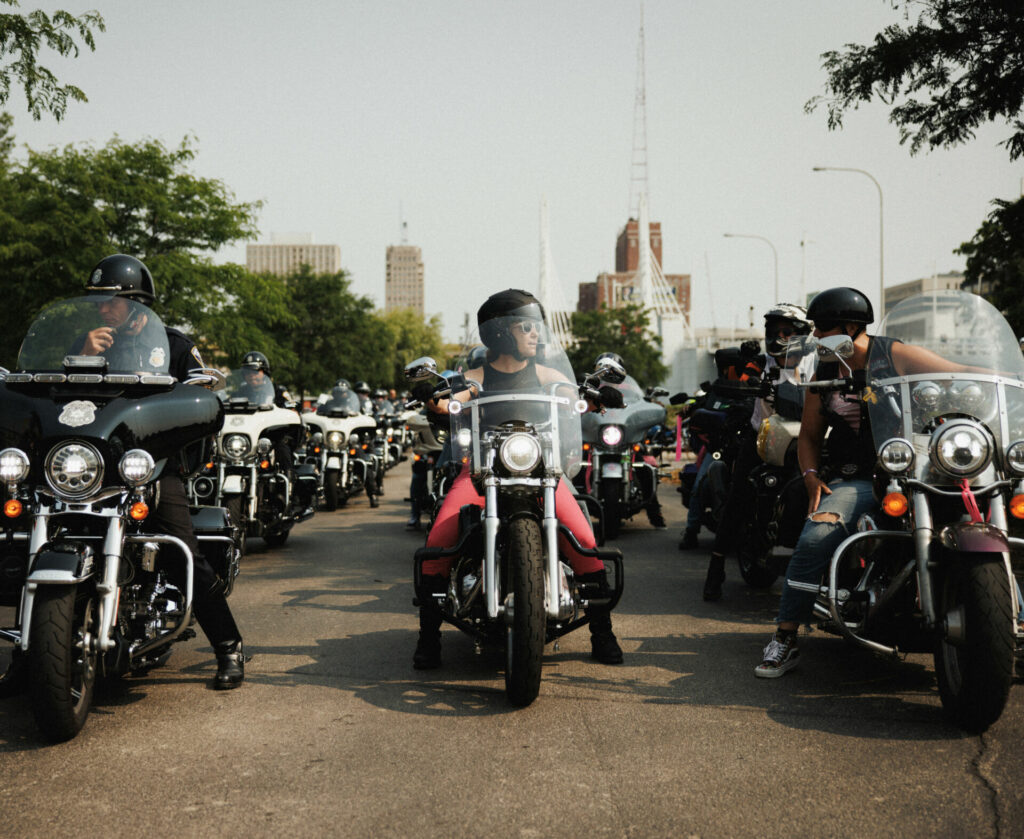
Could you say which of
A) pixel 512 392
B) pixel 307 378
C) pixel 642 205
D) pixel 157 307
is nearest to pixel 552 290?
pixel 642 205

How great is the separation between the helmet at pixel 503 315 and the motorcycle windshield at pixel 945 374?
1627mm

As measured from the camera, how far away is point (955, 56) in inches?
404

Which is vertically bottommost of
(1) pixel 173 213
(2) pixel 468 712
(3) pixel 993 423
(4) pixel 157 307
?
(2) pixel 468 712

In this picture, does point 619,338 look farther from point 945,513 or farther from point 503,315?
Answer: point 945,513

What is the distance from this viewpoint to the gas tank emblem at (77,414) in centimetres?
429

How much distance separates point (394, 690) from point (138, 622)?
3.73 feet

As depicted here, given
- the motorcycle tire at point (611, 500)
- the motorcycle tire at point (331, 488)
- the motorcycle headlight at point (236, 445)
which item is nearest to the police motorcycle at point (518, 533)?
the motorcycle headlight at point (236, 445)

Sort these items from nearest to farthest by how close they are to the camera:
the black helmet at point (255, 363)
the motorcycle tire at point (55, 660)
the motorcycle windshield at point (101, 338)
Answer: the motorcycle tire at point (55, 660)
the motorcycle windshield at point (101, 338)
the black helmet at point (255, 363)

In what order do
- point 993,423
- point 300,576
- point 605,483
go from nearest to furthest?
point 993,423, point 300,576, point 605,483

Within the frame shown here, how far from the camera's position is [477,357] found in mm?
5375

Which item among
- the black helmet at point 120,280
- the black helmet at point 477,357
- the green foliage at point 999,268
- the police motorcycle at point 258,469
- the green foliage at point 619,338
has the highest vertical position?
the green foliage at point 619,338

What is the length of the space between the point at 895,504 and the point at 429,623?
86.8 inches

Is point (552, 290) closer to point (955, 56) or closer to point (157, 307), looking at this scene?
point (157, 307)

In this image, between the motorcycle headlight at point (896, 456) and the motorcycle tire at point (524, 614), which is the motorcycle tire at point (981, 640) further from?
the motorcycle tire at point (524, 614)
